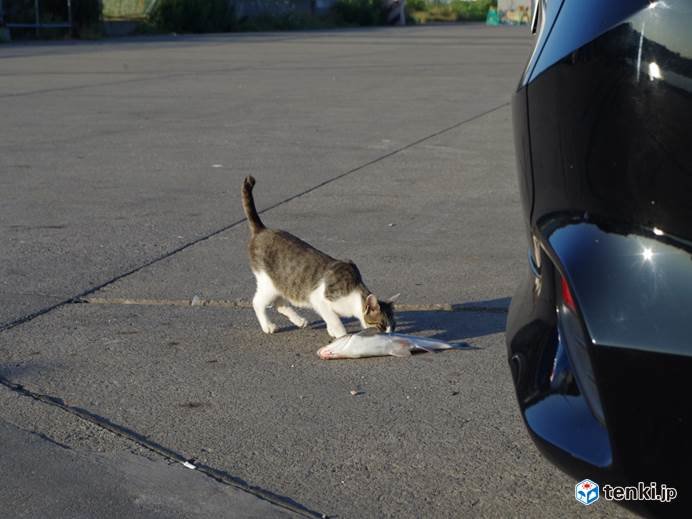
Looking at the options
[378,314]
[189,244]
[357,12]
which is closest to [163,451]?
[378,314]

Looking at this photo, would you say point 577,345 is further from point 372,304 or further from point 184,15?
point 184,15

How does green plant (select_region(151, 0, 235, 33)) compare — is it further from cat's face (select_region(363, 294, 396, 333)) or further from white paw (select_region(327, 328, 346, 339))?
cat's face (select_region(363, 294, 396, 333))

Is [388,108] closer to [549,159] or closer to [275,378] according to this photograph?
[275,378]

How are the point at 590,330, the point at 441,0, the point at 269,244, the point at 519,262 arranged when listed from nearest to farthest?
the point at 590,330, the point at 269,244, the point at 519,262, the point at 441,0

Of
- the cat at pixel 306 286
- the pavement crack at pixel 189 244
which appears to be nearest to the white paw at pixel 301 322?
the cat at pixel 306 286

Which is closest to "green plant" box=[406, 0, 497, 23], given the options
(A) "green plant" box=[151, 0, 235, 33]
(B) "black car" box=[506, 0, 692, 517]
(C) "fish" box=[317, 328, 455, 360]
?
(A) "green plant" box=[151, 0, 235, 33]

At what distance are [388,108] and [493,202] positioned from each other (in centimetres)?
682

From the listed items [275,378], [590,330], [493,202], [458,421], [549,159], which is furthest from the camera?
[493,202]

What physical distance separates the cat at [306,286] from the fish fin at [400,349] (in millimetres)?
153

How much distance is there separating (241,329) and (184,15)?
39335mm

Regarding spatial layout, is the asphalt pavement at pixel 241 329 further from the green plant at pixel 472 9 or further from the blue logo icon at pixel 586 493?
the green plant at pixel 472 9

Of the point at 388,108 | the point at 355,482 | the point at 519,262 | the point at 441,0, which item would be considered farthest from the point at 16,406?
the point at 441,0

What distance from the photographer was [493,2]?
79875mm

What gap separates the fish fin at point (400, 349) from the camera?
5125 mm
